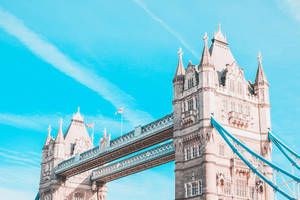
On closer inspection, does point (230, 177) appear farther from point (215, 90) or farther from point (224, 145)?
point (215, 90)

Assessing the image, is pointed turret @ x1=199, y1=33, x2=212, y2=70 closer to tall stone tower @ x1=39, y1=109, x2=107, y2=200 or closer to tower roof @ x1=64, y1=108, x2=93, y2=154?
tall stone tower @ x1=39, y1=109, x2=107, y2=200

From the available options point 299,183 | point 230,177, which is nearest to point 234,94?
point 230,177

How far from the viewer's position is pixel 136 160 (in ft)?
232

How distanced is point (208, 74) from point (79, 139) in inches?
1546

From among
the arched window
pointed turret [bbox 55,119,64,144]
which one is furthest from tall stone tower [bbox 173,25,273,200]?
the arched window

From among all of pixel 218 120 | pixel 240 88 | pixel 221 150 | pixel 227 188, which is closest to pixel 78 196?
pixel 221 150

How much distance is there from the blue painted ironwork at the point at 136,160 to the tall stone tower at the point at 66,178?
7.92ft

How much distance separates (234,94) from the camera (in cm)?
5831

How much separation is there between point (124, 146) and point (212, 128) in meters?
17.9

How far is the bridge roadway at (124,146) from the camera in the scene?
204 ft

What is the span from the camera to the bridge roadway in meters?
62.3

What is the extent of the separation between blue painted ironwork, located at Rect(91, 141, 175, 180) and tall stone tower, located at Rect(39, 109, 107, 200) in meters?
2.42

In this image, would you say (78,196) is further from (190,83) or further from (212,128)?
(212,128)

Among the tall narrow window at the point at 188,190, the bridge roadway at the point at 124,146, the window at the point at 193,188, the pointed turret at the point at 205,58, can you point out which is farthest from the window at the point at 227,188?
the pointed turret at the point at 205,58
